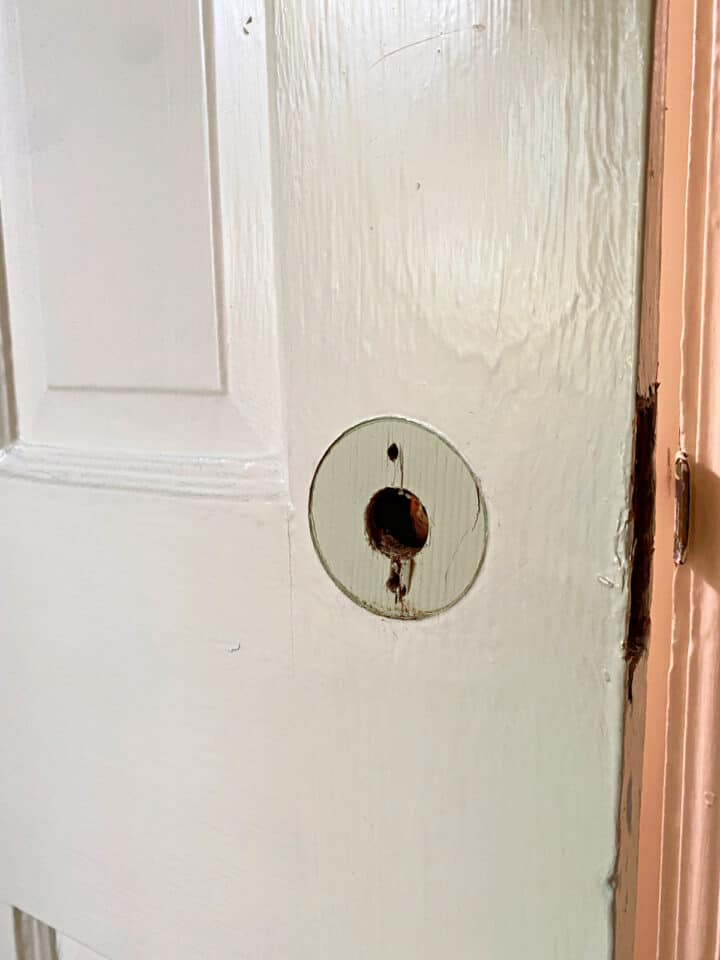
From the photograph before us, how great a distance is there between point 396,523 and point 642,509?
76 mm

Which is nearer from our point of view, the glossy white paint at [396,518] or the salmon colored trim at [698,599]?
the glossy white paint at [396,518]

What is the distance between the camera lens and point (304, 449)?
25 centimetres

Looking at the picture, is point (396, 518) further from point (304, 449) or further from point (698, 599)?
point (698, 599)

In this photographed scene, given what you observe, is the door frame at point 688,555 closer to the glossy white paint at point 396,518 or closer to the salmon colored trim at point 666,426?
the salmon colored trim at point 666,426

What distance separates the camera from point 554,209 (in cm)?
20

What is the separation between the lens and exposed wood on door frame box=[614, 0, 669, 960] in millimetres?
189

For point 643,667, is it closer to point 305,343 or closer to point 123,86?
point 305,343

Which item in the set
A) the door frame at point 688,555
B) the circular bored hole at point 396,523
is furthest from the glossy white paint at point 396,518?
the door frame at point 688,555

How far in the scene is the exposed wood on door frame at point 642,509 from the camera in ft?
0.62

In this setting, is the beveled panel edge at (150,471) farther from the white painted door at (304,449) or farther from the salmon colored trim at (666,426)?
the salmon colored trim at (666,426)

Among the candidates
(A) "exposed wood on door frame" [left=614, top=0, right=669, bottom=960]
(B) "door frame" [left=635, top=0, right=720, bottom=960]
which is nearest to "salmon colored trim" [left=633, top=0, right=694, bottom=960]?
(B) "door frame" [left=635, top=0, right=720, bottom=960]

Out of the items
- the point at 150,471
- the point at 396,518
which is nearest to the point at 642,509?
the point at 396,518

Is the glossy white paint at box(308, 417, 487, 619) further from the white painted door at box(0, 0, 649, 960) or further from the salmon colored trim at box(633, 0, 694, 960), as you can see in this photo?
the salmon colored trim at box(633, 0, 694, 960)

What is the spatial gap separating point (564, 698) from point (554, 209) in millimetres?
141
